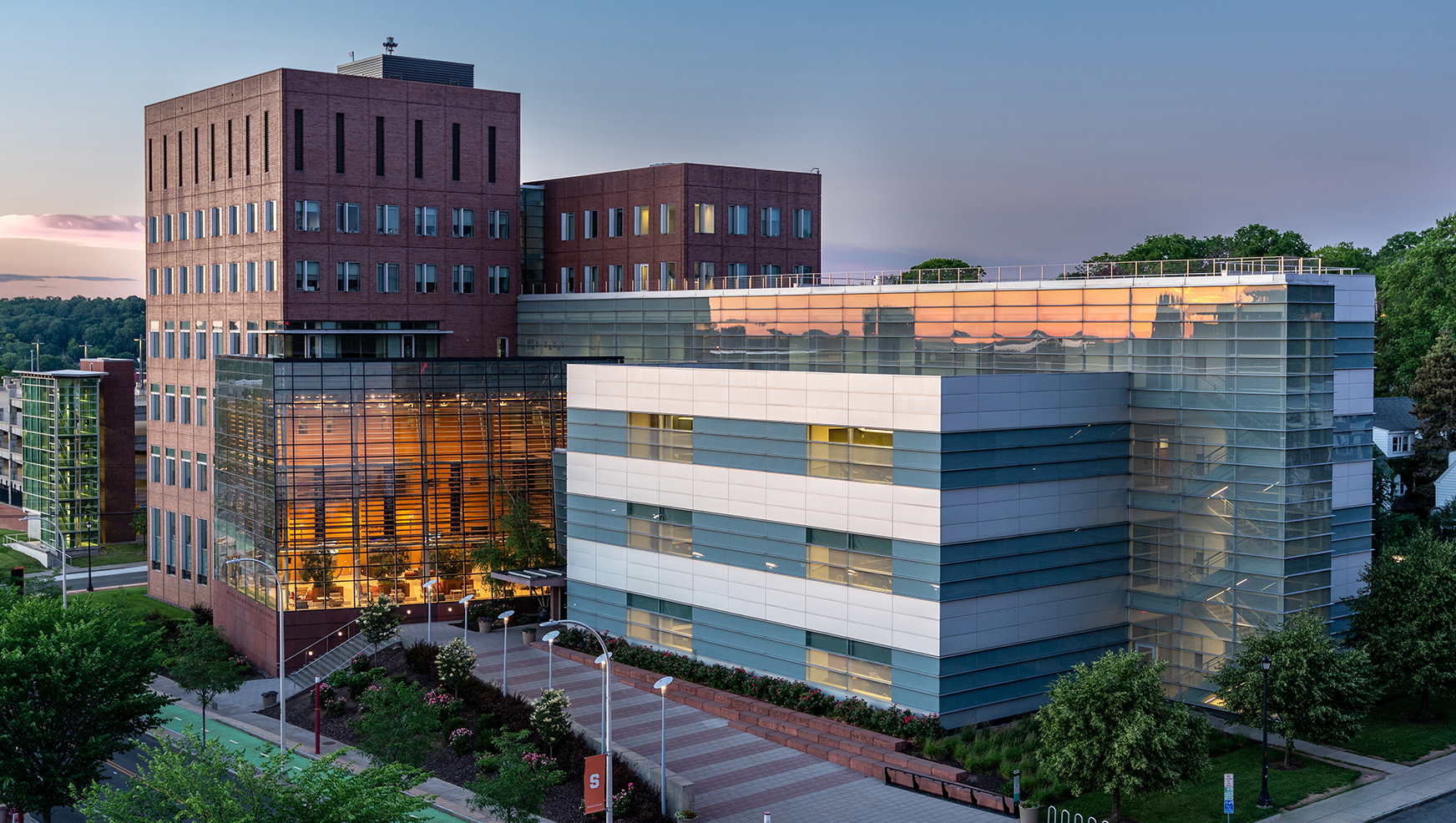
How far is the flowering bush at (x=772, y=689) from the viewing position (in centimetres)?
4312

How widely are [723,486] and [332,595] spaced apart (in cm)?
2087

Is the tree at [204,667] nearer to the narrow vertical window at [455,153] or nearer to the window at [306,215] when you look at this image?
the window at [306,215]

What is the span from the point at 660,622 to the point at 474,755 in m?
11.4

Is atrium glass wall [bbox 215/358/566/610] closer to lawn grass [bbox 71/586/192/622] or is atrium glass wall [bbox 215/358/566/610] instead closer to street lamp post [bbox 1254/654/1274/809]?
lawn grass [bbox 71/586/192/622]

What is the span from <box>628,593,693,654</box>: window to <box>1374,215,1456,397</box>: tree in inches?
2809

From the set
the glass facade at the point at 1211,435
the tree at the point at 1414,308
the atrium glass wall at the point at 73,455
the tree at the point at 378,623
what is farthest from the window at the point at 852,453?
the atrium glass wall at the point at 73,455

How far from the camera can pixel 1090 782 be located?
3628 centimetres

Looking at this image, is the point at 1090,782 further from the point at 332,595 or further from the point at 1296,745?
the point at 332,595

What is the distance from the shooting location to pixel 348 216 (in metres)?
69.9

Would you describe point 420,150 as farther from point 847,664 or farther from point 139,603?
point 847,664

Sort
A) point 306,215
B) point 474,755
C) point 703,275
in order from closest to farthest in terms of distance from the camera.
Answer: point 474,755
point 306,215
point 703,275

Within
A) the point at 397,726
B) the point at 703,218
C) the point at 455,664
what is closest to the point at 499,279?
the point at 703,218

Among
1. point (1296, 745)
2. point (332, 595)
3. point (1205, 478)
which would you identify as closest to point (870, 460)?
point (1205, 478)

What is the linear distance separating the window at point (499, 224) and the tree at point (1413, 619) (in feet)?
159
